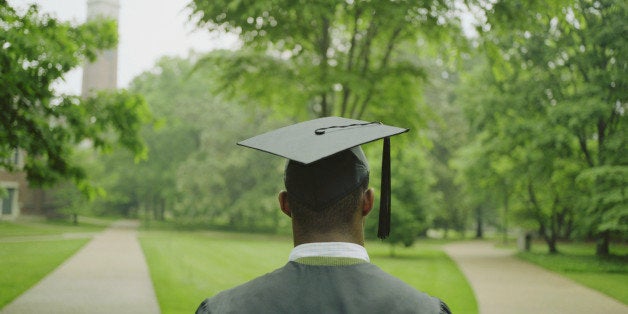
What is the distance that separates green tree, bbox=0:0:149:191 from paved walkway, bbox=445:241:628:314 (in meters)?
6.54

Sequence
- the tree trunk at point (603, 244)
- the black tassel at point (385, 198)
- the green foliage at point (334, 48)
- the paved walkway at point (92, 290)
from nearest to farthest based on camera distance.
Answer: the black tassel at point (385, 198) < the tree trunk at point (603, 244) < the paved walkway at point (92, 290) < the green foliage at point (334, 48)

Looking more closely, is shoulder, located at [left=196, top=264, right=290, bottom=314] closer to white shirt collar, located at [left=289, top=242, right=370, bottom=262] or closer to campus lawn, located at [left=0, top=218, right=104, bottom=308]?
white shirt collar, located at [left=289, top=242, right=370, bottom=262]

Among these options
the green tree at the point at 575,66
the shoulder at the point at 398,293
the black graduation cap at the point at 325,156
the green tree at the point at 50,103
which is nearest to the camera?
the shoulder at the point at 398,293

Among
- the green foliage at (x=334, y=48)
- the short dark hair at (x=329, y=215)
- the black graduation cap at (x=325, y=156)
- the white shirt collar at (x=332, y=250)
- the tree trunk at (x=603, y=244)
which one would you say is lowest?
the tree trunk at (x=603, y=244)

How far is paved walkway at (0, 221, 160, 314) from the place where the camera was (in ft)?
29.5

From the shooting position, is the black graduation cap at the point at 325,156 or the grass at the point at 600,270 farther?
the grass at the point at 600,270

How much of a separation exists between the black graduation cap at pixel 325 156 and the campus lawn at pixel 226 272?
7799 mm

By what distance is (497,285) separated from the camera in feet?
43.5

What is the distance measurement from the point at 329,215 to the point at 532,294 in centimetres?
1104

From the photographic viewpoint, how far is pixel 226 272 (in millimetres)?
15297

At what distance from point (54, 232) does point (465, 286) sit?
841 cm

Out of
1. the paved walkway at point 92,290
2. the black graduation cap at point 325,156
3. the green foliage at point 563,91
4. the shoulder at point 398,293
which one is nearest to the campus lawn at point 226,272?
the paved walkway at point 92,290

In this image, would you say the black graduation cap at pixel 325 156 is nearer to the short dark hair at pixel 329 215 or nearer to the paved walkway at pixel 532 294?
the short dark hair at pixel 329 215

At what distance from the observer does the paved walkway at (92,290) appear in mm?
8977
